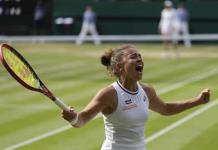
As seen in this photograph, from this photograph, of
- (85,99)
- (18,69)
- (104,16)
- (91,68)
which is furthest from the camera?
(104,16)

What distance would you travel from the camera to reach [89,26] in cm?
3738

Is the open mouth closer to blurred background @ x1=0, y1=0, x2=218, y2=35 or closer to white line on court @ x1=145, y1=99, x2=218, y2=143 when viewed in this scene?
white line on court @ x1=145, y1=99, x2=218, y2=143

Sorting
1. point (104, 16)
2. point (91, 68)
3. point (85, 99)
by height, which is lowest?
point (104, 16)

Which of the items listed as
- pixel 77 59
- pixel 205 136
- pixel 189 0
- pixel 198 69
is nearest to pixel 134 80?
pixel 205 136

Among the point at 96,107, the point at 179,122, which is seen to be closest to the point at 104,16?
the point at 179,122

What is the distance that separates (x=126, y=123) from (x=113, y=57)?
0.66 meters

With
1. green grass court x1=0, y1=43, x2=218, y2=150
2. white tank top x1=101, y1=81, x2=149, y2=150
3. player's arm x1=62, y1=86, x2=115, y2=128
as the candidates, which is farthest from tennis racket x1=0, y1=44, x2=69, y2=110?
green grass court x1=0, y1=43, x2=218, y2=150

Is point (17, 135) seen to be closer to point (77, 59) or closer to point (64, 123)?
point (64, 123)

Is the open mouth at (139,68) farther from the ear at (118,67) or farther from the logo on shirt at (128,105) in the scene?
the logo on shirt at (128,105)

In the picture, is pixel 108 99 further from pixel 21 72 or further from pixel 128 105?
pixel 21 72

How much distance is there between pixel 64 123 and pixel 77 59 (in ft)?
52.0

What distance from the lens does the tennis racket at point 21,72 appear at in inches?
231

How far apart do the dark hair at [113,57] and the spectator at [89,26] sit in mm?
29972

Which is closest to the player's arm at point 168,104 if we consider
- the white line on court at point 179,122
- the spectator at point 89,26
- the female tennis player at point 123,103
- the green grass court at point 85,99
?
the female tennis player at point 123,103
